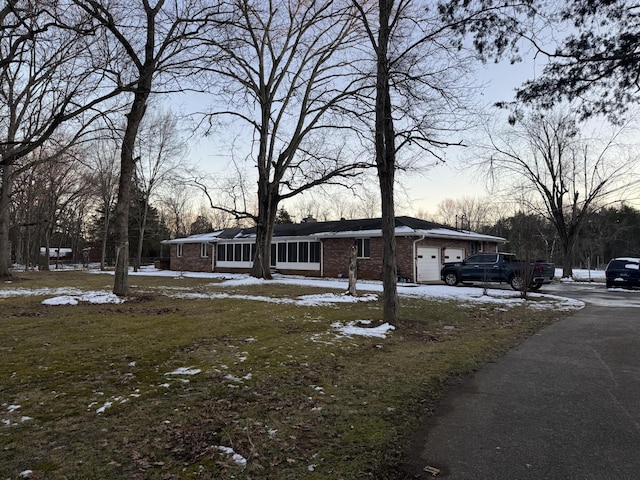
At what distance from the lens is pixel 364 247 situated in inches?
976

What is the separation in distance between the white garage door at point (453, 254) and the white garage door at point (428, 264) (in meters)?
0.70

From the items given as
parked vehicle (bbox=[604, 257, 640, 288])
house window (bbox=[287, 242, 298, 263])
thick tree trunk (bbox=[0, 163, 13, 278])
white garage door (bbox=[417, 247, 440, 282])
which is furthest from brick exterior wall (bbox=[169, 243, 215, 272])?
parked vehicle (bbox=[604, 257, 640, 288])

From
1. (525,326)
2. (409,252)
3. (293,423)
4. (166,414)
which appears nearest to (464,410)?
(293,423)

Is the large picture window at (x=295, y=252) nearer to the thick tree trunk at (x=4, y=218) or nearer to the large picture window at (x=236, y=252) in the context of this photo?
the large picture window at (x=236, y=252)

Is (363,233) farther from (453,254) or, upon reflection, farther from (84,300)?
(84,300)

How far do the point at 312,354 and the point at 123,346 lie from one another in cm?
294

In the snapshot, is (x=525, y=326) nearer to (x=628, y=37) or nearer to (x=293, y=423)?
(x=628, y=37)

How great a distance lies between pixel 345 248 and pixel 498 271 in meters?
8.97

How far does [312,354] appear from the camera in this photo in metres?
6.46

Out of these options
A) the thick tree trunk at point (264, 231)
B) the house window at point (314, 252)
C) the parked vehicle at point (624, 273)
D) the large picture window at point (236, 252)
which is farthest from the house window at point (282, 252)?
the parked vehicle at point (624, 273)

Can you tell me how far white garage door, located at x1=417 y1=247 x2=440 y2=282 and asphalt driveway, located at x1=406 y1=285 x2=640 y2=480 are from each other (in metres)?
15.7

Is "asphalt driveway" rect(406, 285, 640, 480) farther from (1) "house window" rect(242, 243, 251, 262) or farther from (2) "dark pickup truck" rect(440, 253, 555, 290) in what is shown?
(1) "house window" rect(242, 243, 251, 262)

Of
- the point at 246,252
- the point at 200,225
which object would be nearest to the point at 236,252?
the point at 246,252

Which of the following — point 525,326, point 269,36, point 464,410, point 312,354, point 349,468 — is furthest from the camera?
point 269,36
